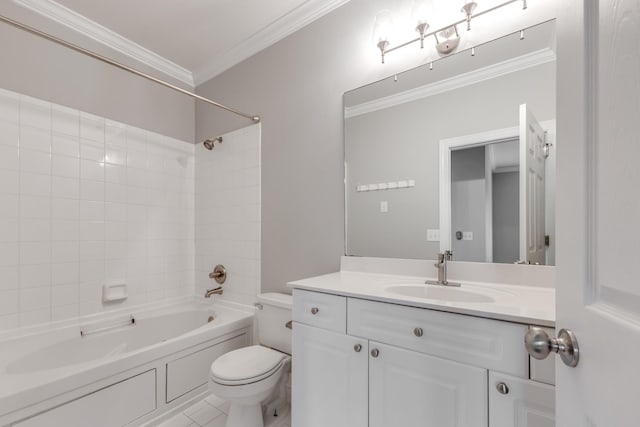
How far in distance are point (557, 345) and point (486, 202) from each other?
920 millimetres

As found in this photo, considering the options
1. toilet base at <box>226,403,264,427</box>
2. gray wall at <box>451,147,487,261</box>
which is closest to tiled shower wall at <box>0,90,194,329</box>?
toilet base at <box>226,403,264,427</box>

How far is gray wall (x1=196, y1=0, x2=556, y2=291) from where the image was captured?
1684 millimetres

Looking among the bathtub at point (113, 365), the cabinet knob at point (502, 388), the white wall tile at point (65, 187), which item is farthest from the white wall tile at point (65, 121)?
the cabinet knob at point (502, 388)

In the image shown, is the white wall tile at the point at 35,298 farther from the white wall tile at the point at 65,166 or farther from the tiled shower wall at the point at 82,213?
the white wall tile at the point at 65,166

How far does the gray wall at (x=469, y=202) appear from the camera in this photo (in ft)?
4.29

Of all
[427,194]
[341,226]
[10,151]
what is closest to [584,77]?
[427,194]

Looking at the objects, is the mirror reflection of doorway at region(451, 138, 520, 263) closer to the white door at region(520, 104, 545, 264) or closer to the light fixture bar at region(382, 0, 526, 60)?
the white door at region(520, 104, 545, 264)

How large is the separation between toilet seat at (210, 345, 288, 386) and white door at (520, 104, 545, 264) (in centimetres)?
132

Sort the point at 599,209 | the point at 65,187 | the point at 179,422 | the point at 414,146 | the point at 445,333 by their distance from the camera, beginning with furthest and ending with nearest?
the point at 65,187, the point at 179,422, the point at 414,146, the point at 445,333, the point at 599,209

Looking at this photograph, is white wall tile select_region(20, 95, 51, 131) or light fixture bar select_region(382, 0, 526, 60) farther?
white wall tile select_region(20, 95, 51, 131)

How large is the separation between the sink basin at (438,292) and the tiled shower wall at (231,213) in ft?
3.90

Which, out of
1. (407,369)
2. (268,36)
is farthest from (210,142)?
(407,369)

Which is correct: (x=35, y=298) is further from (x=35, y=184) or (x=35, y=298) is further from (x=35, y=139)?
(x=35, y=139)

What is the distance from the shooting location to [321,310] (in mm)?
1219
